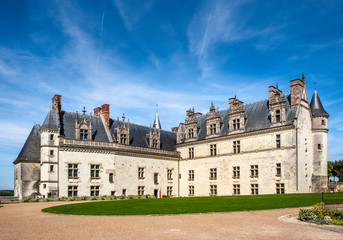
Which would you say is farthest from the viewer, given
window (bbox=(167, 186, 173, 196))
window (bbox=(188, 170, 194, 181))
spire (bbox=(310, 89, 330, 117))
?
window (bbox=(188, 170, 194, 181))

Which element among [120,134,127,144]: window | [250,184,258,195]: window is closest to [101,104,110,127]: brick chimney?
[120,134,127,144]: window

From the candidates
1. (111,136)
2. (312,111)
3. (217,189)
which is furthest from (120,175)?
(312,111)

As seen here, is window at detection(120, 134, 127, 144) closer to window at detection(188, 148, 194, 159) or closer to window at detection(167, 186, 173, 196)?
window at detection(167, 186, 173, 196)

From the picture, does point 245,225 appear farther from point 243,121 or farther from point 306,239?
point 243,121

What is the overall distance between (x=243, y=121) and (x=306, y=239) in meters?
26.1

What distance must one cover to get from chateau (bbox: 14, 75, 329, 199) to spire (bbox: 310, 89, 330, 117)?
114mm

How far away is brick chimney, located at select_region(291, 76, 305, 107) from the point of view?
32306 mm

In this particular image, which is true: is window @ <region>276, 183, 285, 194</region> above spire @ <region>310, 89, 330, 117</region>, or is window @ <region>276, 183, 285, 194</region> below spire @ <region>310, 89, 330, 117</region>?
below

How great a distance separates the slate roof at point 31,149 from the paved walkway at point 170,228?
1960cm

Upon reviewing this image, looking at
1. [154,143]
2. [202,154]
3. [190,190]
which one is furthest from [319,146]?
→ [154,143]

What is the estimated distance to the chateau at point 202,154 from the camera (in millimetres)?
31641

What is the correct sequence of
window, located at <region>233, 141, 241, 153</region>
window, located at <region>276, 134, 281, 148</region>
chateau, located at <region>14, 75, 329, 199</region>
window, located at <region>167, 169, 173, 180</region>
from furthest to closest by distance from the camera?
window, located at <region>167, 169, 173, 180</region>
window, located at <region>233, 141, 241, 153</region>
window, located at <region>276, 134, 281, 148</region>
chateau, located at <region>14, 75, 329, 199</region>

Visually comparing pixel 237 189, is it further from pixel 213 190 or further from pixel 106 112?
pixel 106 112

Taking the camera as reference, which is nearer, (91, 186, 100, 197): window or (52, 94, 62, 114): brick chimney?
(91, 186, 100, 197): window
